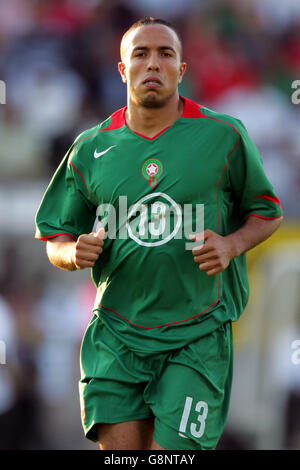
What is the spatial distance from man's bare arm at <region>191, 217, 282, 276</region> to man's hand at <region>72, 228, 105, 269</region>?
1.25 ft

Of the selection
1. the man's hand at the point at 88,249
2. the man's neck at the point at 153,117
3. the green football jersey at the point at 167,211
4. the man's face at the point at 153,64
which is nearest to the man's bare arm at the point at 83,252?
the man's hand at the point at 88,249

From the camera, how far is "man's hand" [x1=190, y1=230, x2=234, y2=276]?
3.13 m

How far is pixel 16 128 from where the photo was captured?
8.23 meters

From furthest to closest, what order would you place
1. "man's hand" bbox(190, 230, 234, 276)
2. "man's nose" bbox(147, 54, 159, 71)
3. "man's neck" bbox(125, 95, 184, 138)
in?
"man's neck" bbox(125, 95, 184, 138) → "man's nose" bbox(147, 54, 159, 71) → "man's hand" bbox(190, 230, 234, 276)

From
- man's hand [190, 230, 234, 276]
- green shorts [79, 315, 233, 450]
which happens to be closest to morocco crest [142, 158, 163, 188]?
man's hand [190, 230, 234, 276]

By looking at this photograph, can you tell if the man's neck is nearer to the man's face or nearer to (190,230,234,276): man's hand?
the man's face

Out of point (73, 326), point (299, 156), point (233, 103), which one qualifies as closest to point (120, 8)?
point (233, 103)

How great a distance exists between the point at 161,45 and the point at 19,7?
18.1 feet

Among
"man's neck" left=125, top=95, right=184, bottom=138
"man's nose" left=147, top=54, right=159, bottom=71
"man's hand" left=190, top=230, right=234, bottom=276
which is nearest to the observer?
"man's hand" left=190, top=230, right=234, bottom=276

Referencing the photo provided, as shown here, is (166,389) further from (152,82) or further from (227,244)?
(152,82)

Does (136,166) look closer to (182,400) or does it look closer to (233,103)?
(182,400)

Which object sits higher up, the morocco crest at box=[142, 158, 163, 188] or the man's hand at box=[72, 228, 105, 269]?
the morocco crest at box=[142, 158, 163, 188]

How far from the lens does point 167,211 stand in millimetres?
3314

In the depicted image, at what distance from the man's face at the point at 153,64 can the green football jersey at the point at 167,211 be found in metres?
0.16
